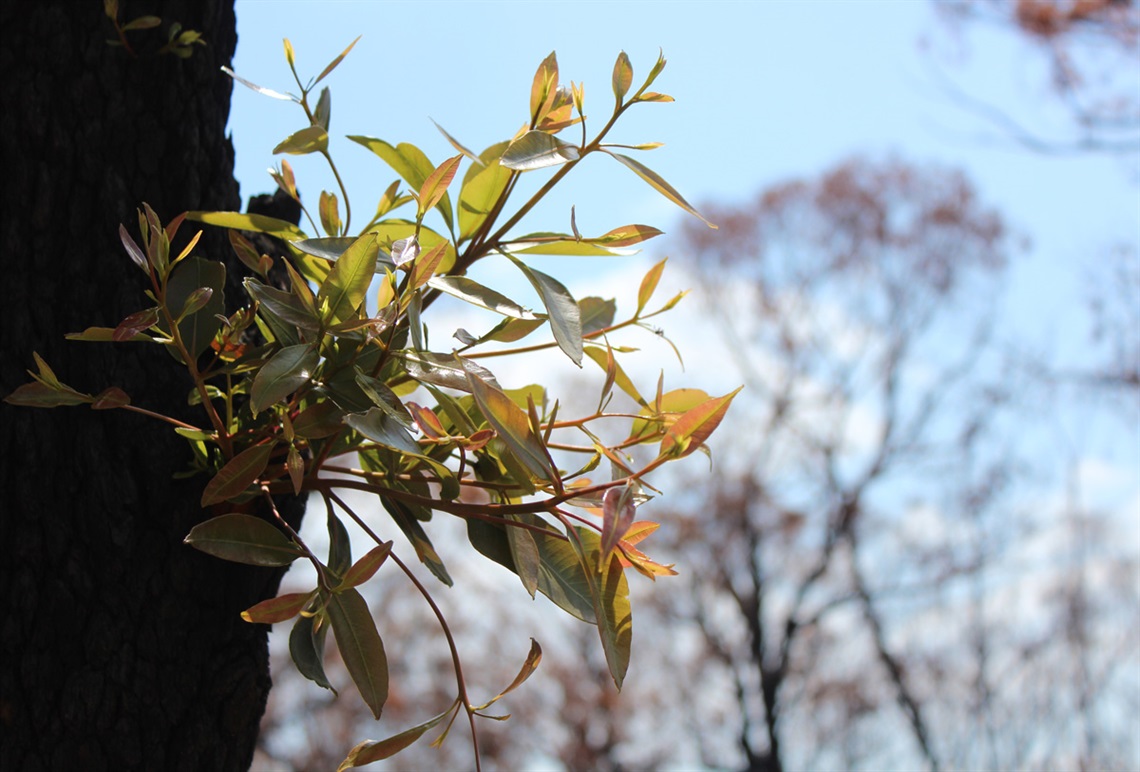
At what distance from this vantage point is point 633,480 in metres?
0.43

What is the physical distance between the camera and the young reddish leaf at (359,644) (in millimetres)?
469

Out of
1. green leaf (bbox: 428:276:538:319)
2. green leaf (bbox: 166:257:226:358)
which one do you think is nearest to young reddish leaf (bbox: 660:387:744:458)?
green leaf (bbox: 428:276:538:319)

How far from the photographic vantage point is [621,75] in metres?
0.48

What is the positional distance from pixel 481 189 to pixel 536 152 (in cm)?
7

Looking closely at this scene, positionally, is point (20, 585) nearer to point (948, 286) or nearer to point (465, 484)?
point (465, 484)

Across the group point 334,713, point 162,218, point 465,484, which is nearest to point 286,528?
point 465,484

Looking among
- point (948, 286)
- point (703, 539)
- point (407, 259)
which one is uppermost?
point (948, 286)

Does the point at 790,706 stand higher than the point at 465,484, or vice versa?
the point at 465,484

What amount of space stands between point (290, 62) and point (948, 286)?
6.76 m

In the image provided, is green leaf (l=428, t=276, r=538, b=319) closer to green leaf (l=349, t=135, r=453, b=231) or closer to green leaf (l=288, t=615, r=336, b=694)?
green leaf (l=349, t=135, r=453, b=231)

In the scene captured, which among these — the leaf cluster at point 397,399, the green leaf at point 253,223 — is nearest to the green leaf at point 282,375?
the leaf cluster at point 397,399

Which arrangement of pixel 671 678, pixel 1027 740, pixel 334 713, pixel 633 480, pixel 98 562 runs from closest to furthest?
1. pixel 633 480
2. pixel 98 562
3. pixel 1027 740
4. pixel 334 713
5. pixel 671 678

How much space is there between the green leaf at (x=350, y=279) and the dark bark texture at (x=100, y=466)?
155mm

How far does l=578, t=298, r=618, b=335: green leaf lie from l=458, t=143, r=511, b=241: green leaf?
0.31 ft
